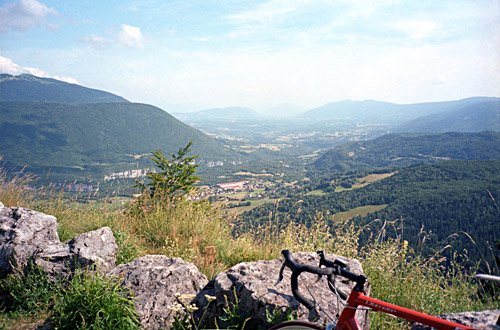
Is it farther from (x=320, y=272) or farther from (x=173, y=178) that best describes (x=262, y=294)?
(x=173, y=178)

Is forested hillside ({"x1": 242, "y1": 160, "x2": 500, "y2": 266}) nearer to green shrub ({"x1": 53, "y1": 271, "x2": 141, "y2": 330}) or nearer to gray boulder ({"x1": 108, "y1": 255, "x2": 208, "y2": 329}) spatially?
gray boulder ({"x1": 108, "y1": 255, "x2": 208, "y2": 329})

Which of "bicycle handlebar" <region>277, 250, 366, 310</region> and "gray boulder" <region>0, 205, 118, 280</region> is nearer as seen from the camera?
"bicycle handlebar" <region>277, 250, 366, 310</region>

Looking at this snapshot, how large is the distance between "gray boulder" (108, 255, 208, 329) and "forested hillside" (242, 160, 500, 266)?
4354 cm

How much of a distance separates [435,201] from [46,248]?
312 feet

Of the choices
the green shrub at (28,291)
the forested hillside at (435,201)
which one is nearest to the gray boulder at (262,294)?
the green shrub at (28,291)

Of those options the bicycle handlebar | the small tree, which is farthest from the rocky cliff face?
the small tree

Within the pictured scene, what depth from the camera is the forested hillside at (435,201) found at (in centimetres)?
5857

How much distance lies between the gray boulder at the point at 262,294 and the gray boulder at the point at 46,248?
1.83m

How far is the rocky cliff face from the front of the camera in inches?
113

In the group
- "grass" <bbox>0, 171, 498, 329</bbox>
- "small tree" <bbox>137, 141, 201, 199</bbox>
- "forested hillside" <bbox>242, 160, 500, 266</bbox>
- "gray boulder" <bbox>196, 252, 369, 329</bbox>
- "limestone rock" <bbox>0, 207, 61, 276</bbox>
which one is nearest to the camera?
"gray boulder" <bbox>196, 252, 369, 329</bbox>

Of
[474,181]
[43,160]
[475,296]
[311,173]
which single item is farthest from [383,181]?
[43,160]

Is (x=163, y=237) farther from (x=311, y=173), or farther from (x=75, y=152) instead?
(x=75, y=152)

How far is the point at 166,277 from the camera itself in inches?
142

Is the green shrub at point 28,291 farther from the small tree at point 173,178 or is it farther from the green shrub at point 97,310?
the small tree at point 173,178
